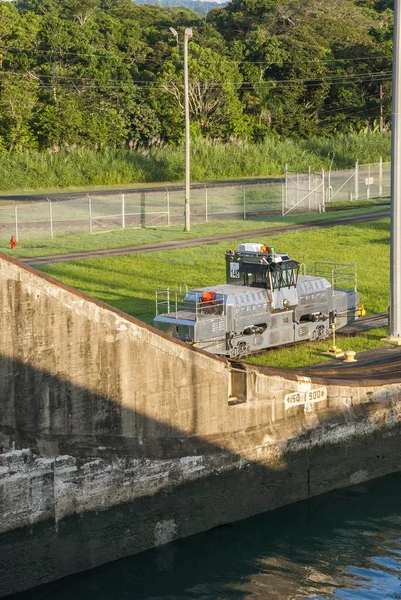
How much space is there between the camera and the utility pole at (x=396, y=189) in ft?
143

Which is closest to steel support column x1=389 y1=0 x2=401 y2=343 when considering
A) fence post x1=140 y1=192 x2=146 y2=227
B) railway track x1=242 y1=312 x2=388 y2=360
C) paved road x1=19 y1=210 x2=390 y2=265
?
railway track x1=242 y1=312 x2=388 y2=360

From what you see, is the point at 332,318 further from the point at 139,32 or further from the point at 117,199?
the point at 139,32

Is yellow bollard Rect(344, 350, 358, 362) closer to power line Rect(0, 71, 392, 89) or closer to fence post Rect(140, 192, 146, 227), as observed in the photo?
fence post Rect(140, 192, 146, 227)

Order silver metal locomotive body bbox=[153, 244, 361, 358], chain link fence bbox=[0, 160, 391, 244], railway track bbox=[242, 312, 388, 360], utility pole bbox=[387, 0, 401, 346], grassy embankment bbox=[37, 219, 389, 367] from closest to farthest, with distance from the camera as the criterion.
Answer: silver metal locomotive body bbox=[153, 244, 361, 358] < utility pole bbox=[387, 0, 401, 346] < railway track bbox=[242, 312, 388, 360] < grassy embankment bbox=[37, 219, 389, 367] < chain link fence bbox=[0, 160, 391, 244]

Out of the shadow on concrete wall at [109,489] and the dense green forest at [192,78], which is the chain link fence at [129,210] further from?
the shadow on concrete wall at [109,489]

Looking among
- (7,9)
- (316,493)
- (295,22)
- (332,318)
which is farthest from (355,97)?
(316,493)

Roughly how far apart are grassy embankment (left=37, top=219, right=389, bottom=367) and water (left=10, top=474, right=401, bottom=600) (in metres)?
11.4

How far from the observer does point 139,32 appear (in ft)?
455

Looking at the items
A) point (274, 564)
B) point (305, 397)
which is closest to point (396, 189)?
point (305, 397)

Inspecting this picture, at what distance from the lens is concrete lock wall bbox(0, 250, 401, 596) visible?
87.7 feet

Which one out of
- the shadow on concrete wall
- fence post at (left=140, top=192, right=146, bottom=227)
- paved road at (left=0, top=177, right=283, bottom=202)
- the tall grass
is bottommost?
the shadow on concrete wall

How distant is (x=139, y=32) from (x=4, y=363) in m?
118

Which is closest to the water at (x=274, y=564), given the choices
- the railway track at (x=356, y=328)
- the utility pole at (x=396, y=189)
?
the railway track at (x=356, y=328)

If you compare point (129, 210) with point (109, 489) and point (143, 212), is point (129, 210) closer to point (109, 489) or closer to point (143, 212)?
point (143, 212)
